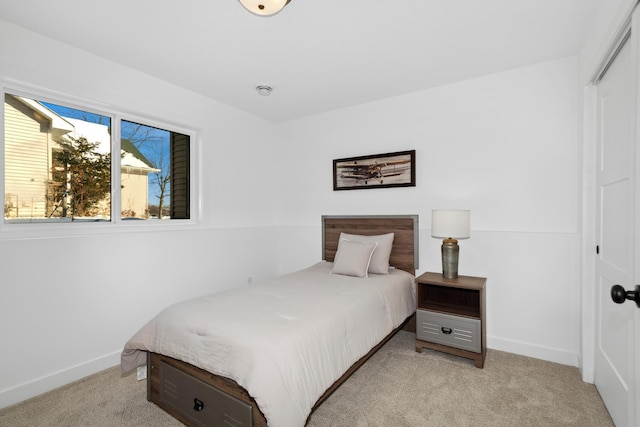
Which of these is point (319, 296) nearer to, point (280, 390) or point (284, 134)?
point (280, 390)

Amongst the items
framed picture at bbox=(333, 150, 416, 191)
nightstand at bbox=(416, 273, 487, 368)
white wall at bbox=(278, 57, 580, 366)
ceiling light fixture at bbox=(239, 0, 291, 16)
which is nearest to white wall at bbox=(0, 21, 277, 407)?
framed picture at bbox=(333, 150, 416, 191)

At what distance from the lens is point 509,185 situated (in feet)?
9.39

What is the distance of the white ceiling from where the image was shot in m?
2.00

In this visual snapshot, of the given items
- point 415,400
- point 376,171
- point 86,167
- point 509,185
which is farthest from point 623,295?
point 86,167

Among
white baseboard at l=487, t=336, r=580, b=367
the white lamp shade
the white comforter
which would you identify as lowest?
white baseboard at l=487, t=336, r=580, b=367

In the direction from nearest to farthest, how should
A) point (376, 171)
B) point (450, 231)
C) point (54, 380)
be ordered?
point (54, 380) → point (450, 231) → point (376, 171)

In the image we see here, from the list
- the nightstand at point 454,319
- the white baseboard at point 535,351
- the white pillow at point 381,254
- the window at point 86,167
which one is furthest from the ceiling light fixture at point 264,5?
the white baseboard at point 535,351

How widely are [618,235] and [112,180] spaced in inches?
146

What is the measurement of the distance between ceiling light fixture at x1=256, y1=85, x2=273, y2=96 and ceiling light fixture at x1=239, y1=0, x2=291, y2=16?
4.70ft

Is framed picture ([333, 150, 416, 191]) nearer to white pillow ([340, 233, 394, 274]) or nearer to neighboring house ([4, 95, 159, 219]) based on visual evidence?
white pillow ([340, 233, 394, 274])

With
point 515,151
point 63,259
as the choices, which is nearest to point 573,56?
point 515,151

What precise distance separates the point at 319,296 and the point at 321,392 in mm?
721

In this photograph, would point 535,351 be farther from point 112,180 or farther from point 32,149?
point 32,149

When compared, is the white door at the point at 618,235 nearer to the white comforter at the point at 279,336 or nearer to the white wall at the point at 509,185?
the white wall at the point at 509,185
